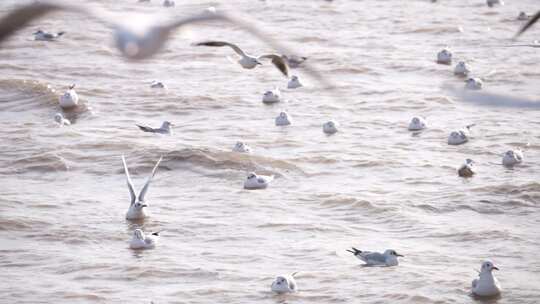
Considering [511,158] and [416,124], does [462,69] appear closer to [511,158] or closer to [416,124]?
[416,124]

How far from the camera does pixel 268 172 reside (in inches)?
758

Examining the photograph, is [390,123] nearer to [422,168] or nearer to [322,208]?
[422,168]

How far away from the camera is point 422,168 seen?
1950 cm

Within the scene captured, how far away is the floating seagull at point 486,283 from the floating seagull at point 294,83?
1134cm

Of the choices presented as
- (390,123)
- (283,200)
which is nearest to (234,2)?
(390,123)

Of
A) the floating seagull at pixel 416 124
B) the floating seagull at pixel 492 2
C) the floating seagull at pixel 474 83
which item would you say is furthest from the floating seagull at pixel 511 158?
the floating seagull at pixel 492 2

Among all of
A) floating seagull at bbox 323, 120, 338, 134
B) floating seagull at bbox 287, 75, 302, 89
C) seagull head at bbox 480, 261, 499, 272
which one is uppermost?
seagull head at bbox 480, 261, 499, 272

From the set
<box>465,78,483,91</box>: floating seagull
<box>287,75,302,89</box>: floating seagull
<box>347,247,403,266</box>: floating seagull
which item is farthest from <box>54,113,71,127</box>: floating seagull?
<box>347,247,403,266</box>: floating seagull

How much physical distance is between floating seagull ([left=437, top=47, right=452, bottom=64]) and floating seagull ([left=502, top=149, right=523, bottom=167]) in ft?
24.2

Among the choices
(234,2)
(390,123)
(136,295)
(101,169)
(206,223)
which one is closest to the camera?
(136,295)

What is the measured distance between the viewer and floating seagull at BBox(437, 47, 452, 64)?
26.6 metres

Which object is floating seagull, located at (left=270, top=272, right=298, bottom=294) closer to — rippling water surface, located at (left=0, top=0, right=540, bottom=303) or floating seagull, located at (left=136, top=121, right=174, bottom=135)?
rippling water surface, located at (left=0, top=0, right=540, bottom=303)

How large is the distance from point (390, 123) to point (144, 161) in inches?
182

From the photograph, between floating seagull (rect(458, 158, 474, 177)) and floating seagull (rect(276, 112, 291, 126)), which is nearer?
floating seagull (rect(458, 158, 474, 177))
